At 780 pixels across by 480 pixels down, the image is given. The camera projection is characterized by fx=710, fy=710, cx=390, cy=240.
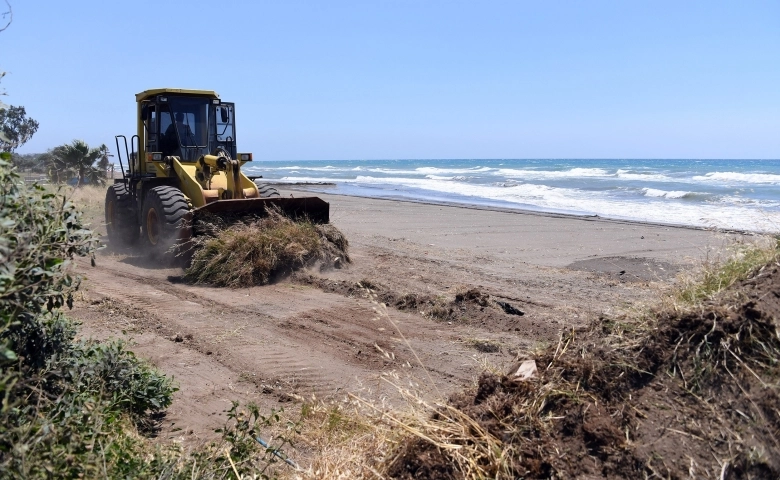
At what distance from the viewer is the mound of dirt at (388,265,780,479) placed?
121 inches

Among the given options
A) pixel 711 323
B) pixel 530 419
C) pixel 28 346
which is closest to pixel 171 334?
pixel 28 346

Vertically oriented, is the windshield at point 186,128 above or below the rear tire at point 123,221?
above

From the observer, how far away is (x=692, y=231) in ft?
56.2

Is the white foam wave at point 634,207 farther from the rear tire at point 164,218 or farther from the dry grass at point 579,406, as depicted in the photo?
the dry grass at point 579,406

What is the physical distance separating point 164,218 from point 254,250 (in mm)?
2061

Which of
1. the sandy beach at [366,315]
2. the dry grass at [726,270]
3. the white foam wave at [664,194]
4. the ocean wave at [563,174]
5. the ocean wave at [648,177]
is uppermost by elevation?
the dry grass at [726,270]

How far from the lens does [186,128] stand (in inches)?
492

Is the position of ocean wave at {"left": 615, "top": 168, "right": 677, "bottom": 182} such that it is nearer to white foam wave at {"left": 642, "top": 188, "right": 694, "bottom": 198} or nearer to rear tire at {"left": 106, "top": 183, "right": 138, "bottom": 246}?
white foam wave at {"left": 642, "top": 188, "right": 694, "bottom": 198}

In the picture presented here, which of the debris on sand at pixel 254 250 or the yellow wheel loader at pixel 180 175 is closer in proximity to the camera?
the debris on sand at pixel 254 250

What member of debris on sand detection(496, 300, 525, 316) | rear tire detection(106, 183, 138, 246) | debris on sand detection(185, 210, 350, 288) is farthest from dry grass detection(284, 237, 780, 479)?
rear tire detection(106, 183, 138, 246)

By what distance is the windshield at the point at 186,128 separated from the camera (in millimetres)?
12328

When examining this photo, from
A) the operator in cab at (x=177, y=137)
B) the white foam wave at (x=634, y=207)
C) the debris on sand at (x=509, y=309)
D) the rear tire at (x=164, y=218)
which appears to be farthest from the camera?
the white foam wave at (x=634, y=207)

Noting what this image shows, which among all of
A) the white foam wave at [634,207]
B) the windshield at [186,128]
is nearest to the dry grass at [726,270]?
A: the windshield at [186,128]

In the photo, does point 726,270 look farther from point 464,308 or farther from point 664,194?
point 664,194
